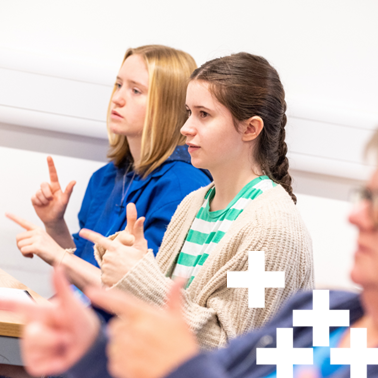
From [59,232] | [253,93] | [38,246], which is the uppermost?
[253,93]

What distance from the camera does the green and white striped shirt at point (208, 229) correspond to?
97 centimetres

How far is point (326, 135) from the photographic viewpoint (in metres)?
1.57

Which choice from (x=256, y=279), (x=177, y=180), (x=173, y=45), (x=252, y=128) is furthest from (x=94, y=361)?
(x=173, y=45)

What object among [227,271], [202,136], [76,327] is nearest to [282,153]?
[202,136]

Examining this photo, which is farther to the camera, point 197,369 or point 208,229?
point 208,229

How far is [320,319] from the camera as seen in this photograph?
1.82ft

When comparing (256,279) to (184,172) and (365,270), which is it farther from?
(184,172)

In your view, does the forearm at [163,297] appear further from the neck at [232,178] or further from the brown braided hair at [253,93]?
the brown braided hair at [253,93]

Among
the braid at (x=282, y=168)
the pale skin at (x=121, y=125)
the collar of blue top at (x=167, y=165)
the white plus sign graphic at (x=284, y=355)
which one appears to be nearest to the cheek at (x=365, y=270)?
the white plus sign graphic at (x=284, y=355)

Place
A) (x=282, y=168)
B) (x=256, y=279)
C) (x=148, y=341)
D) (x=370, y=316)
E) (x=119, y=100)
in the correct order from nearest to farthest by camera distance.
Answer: (x=148, y=341) < (x=370, y=316) < (x=256, y=279) < (x=282, y=168) < (x=119, y=100)

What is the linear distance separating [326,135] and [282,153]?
1.74ft

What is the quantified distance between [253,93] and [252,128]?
0.07 meters

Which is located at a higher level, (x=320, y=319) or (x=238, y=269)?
(x=320, y=319)

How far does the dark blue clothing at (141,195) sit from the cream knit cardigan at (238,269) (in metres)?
0.32
